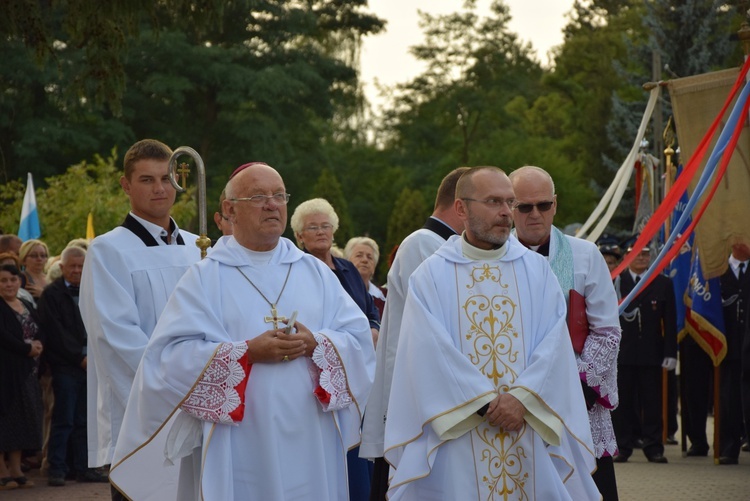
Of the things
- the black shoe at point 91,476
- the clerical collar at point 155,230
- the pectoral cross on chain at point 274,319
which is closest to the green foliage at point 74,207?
the black shoe at point 91,476

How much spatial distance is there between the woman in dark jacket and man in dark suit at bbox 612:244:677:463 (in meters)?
6.24

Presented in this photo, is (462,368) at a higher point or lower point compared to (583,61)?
lower

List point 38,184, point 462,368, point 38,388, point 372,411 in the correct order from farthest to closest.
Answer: point 38,184 < point 38,388 < point 372,411 < point 462,368

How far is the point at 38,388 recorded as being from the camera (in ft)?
39.6

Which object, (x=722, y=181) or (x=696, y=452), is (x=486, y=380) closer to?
(x=722, y=181)

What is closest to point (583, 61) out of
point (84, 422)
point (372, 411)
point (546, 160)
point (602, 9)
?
point (602, 9)

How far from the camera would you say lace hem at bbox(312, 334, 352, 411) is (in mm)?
5781

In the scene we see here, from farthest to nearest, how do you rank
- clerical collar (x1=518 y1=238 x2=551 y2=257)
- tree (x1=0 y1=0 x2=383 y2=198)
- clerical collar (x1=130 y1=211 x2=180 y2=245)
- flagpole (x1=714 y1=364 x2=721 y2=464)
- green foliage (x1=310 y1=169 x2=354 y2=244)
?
green foliage (x1=310 y1=169 x2=354 y2=244) → tree (x1=0 y1=0 x2=383 y2=198) → flagpole (x1=714 y1=364 x2=721 y2=464) → clerical collar (x1=130 y1=211 x2=180 y2=245) → clerical collar (x1=518 y1=238 x2=551 y2=257)

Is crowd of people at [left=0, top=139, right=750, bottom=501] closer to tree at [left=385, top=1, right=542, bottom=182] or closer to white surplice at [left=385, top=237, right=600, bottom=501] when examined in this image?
white surplice at [left=385, top=237, right=600, bottom=501]

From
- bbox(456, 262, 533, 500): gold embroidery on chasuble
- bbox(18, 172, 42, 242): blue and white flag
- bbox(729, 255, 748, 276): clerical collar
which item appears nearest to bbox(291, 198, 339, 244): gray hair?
bbox(456, 262, 533, 500): gold embroidery on chasuble

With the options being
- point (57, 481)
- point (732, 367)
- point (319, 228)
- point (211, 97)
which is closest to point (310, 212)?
point (319, 228)

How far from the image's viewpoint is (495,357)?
5758 mm

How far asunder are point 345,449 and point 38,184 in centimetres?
3355

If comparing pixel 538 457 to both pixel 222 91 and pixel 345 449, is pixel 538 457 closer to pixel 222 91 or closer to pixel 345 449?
pixel 345 449
